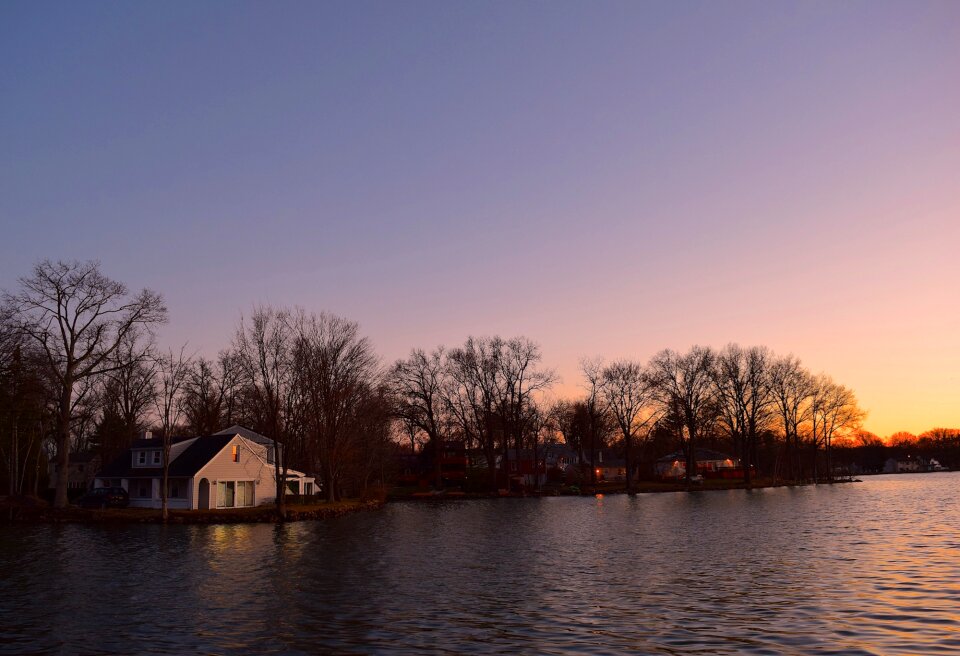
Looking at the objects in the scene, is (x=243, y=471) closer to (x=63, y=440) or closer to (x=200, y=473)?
(x=200, y=473)

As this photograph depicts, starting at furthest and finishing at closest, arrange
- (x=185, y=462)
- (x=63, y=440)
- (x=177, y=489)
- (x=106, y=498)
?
(x=106, y=498), (x=185, y=462), (x=177, y=489), (x=63, y=440)

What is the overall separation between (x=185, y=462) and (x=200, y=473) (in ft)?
10.5

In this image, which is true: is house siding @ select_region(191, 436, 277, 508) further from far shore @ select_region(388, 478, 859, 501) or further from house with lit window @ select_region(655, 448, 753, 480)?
house with lit window @ select_region(655, 448, 753, 480)

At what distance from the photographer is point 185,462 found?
2581 inches

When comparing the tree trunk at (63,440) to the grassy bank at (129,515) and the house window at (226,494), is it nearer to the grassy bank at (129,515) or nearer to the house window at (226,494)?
the grassy bank at (129,515)

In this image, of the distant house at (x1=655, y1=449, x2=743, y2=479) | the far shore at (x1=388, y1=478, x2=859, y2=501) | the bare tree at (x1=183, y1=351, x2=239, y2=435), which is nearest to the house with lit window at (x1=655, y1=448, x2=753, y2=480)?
the distant house at (x1=655, y1=449, x2=743, y2=479)

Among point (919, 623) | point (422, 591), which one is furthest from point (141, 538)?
point (919, 623)

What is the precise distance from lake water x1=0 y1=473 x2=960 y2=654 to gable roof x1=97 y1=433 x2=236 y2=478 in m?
15.6

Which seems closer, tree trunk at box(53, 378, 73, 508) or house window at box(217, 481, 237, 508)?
tree trunk at box(53, 378, 73, 508)

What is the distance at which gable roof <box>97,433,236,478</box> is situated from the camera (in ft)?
210

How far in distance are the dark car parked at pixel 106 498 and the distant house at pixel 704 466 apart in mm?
87106

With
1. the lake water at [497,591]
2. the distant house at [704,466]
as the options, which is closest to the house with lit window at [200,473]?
the lake water at [497,591]

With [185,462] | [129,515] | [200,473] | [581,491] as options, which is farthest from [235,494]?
[581,491]

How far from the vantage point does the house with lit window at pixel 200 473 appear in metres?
64.3
